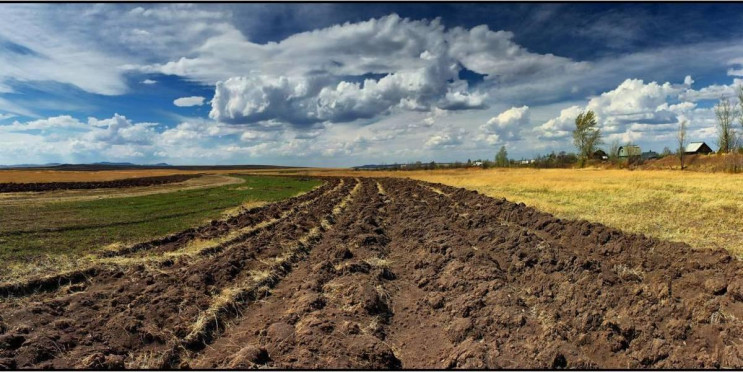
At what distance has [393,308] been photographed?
8367 millimetres

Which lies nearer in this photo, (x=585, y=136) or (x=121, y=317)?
(x=121, y=317)

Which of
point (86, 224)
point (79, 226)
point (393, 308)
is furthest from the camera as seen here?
point (86, 224)

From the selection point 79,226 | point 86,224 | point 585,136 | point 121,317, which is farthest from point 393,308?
point 585,136

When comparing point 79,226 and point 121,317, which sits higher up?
point 79,226

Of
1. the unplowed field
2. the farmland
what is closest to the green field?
the farmland

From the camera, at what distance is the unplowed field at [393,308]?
5875 mm

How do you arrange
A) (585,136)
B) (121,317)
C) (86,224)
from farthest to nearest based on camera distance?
(585,136)
(86,224)
(121,317)

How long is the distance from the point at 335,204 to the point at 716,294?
2163 cm

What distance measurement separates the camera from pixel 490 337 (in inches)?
252

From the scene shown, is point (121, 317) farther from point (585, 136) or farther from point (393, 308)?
point (585, 136)

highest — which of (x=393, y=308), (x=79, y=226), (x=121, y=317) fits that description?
(x=79, y=226)

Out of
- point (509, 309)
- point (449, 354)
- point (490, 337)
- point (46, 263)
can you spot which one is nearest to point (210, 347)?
point (449, 354)

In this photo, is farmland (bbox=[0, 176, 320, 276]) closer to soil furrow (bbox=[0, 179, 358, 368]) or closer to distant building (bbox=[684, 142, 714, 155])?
soil furrow (bbox=[0, 179, 358, 368])

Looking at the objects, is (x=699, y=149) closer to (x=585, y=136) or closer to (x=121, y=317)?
(x=585, y=136)
